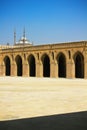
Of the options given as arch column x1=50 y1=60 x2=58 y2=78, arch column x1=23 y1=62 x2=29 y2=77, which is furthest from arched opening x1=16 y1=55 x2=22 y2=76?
arch column x1=50 y1=60 x2=58 y2=78

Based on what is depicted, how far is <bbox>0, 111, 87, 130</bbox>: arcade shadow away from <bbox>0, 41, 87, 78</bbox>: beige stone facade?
27644 millimetres

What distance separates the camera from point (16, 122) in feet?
24.6

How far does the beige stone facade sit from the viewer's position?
121 ft

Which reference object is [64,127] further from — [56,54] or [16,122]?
[56,54]

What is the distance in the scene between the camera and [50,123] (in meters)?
7.37

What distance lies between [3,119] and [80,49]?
93.7ft

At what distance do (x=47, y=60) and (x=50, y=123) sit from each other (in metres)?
37.3

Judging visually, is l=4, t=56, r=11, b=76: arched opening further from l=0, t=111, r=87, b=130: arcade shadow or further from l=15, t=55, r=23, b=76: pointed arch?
l=0, t=111, r=87, b=130: arcade shadow

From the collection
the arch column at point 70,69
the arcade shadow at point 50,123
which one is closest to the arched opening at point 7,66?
the arch column at point 70,69

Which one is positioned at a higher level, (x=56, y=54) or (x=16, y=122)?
(x=56, y=54)

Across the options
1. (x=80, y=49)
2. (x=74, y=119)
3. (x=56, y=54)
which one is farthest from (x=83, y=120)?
(x=56, y=54)

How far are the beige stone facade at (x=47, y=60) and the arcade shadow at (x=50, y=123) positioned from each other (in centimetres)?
2764

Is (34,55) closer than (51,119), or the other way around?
(51,119)

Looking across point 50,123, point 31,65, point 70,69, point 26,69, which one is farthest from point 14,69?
point 50,123
